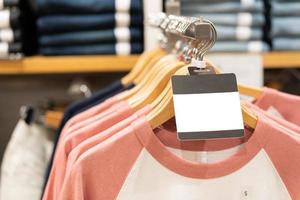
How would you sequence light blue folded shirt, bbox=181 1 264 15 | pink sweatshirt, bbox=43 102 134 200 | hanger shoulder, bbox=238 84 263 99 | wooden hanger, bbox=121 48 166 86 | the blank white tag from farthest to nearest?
light blue folded shirt, bbox=181 1 264 15, wooden hanger, bbox=121 48 166 86, hanger shoulder, bbox=238 84 263 99, pink sweatshirt, bbox=43 102 134 200, the blank white tag

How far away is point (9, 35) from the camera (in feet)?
4.12

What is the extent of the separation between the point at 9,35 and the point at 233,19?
0.57 m

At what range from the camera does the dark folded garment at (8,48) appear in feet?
4.12

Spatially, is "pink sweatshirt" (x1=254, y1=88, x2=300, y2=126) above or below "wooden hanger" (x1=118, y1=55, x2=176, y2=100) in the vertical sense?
below

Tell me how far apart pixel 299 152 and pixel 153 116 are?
8.5 inches

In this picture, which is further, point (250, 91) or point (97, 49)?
point (97, 49)

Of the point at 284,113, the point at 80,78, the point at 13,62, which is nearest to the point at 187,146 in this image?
the point at 284,113

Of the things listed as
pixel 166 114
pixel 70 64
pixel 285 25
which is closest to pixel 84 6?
pixel 70 64

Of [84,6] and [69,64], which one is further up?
[84,6]

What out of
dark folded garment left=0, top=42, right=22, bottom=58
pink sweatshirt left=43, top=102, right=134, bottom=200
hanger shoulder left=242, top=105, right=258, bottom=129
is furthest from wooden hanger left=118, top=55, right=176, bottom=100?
dark folded garment left=0, top=42, right=22, bottom=58

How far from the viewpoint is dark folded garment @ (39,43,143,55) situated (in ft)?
4.17

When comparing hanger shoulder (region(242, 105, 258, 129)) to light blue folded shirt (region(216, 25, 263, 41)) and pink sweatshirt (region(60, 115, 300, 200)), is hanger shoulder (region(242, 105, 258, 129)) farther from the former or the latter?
light blue folded shirt (region(216, 25, 263, 41))

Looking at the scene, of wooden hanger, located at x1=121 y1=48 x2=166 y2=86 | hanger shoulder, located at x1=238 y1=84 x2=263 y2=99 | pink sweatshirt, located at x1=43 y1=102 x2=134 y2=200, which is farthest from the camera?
wooden hanger, located at x1=121 y1=48 x2=166 y2=86

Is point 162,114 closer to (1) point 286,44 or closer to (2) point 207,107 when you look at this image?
(2) point 207,107
